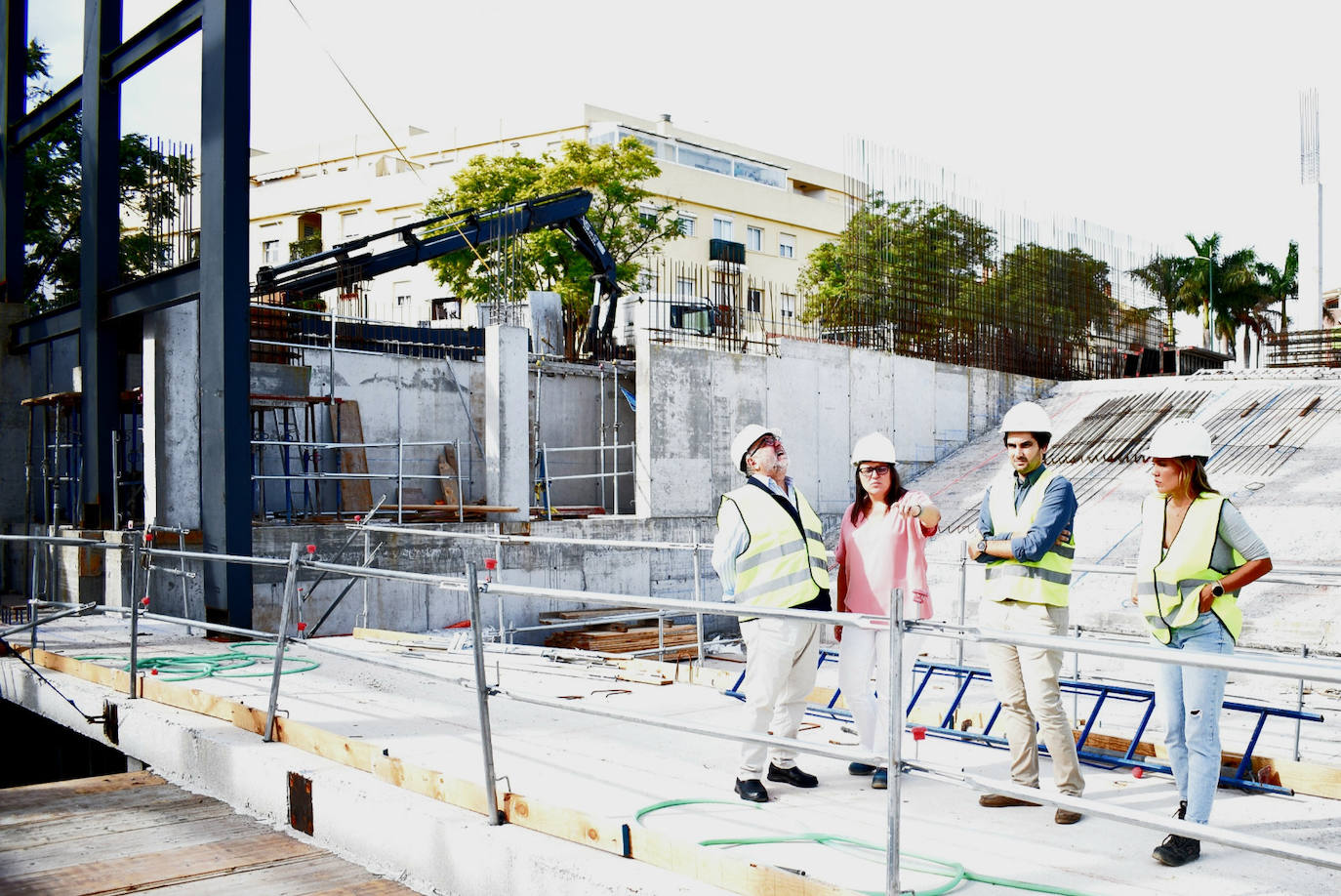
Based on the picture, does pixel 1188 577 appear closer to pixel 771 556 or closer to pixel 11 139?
pixel 771 556

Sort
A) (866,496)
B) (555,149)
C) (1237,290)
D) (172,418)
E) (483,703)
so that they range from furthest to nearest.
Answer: (1237,290), (555,149), (172,418), (866,496), (483,703)

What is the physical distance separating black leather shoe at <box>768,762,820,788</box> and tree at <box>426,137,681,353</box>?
2797cm

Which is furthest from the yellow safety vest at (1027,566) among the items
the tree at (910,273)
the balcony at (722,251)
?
the balcony at (722,251)

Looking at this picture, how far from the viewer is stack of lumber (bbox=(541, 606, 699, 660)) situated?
1642cm

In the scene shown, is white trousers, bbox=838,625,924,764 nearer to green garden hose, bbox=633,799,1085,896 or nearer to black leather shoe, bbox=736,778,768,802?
black leather shoe, bbox=736,778,768,802

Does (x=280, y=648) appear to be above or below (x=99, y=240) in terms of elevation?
below

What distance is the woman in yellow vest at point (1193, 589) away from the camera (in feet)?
14.9

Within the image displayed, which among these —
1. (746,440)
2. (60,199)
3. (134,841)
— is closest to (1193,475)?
(746,440)

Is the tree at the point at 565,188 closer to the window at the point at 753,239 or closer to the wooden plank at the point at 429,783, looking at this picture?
the window at the point at 753,239

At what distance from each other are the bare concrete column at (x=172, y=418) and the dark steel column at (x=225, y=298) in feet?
5.29

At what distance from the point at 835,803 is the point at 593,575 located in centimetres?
1341

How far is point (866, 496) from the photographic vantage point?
597 centimetres

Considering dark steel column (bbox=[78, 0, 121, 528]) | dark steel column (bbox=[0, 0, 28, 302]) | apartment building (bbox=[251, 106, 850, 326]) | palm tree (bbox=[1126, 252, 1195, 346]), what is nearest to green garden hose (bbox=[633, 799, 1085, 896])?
dark steel column (bbox=[78, 0, 121, 528])

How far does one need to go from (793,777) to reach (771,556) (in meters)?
1.08
